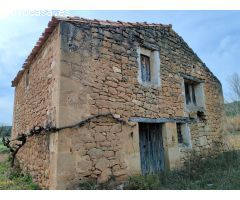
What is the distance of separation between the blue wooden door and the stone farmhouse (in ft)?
0.09

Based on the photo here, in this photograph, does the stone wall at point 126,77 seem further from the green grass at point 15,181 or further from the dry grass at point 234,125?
the dry grass at point 234,125

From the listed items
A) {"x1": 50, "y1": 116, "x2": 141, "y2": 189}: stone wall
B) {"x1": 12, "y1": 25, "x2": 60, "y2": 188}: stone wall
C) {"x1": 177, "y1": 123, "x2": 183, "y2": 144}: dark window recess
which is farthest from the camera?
{"x1": 177, "y1": 123, "x2": 183, "y2": 144}: dark window recess

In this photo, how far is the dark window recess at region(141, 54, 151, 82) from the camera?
6865mm

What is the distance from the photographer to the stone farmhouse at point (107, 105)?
4.86m

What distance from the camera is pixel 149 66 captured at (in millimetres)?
7156

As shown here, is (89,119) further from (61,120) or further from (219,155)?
(219,155)

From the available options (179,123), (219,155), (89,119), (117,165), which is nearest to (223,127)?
(219,155)

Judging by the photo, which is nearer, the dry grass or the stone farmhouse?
the stone farmhouse

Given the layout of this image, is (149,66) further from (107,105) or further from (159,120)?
(107,105)

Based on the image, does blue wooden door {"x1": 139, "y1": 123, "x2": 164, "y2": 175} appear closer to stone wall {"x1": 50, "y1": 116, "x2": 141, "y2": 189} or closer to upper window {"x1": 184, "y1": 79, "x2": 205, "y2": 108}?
stone wall {"x1": 50, "y1": 116, "x2": 141, "y2": 189}

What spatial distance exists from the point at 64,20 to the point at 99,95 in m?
1.85

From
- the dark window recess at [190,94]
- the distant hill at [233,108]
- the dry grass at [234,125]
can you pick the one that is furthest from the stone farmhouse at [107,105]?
the distant hill at [233,108]

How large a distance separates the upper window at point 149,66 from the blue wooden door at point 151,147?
4.23ft

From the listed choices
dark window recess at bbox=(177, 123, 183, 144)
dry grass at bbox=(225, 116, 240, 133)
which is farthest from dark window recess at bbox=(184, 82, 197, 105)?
dry grass at bbox=(225, 116, 240, 133)
